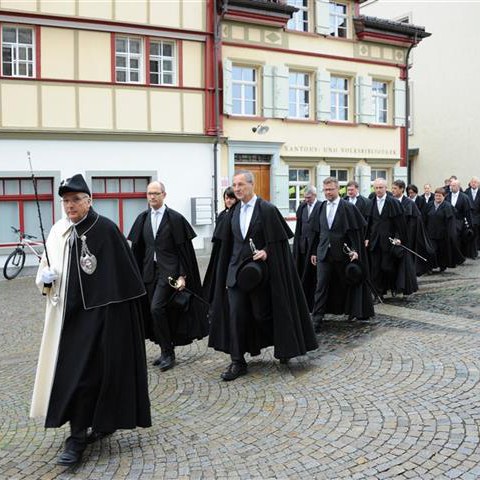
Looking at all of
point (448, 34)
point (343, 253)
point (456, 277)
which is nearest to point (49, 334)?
point (343, 253)

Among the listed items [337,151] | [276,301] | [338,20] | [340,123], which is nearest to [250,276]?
[276,301]

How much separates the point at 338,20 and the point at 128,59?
8.29 meters

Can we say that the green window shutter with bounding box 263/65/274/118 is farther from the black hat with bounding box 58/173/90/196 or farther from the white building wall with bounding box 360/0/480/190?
the black hat with bounding box 58/173/90/196

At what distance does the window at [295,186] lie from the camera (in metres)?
20.8

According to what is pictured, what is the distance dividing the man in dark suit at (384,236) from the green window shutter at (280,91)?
1057 cm

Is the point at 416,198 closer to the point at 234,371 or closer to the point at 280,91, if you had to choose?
the point at 280,91

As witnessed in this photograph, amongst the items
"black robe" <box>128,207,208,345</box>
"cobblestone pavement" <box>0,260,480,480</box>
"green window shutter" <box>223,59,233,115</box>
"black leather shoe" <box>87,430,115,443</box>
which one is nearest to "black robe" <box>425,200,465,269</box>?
"cobblestone pavement" <box>0,260,480,480</box>

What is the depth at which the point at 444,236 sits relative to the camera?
14.1 meters

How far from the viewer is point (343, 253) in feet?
25.5

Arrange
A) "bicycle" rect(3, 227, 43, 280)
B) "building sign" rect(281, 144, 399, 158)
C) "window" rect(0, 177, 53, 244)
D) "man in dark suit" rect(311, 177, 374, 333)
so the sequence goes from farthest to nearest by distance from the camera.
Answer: "building sign" rect(281, 144, 399, 158) → "window" rect(0, 177, 53, 244) → "bicycle" rect(3, 227, 43, 280) → "man in dark suit" rect(311, 177, 374, 333)

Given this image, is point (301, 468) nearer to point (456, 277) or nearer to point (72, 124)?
point (456, 277)

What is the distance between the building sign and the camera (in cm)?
2054

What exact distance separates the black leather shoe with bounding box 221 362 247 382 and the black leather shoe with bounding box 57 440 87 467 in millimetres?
1959

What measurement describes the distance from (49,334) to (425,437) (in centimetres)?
265
